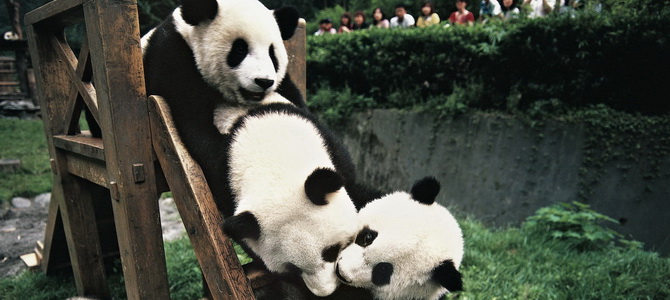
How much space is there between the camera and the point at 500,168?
4.98m

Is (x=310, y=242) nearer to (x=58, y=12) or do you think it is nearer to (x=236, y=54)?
(x=236, y=54)

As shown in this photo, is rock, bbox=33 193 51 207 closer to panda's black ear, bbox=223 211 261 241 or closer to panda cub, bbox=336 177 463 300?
panda's black ear, bbox=223 211 261 241

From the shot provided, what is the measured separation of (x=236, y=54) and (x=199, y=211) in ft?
2.25

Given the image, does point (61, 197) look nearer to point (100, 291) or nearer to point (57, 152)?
point (57, 152)

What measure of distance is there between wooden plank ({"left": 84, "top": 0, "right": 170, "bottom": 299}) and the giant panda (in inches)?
5.7

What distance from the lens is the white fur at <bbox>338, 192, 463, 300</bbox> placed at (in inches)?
57.6

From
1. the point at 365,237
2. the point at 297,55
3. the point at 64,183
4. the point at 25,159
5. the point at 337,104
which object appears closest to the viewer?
the point at 365,237

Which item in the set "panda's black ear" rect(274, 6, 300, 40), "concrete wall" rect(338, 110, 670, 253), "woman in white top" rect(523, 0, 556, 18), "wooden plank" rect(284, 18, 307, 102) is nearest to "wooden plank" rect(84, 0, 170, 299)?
"panda's black ear" rect(274, 6, 300, 40)

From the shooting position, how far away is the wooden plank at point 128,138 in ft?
5.73

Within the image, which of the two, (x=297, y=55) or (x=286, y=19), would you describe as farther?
(x=297, y=55)

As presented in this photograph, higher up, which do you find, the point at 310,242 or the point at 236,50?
the point at 236,50

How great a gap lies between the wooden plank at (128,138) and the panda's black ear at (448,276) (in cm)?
132

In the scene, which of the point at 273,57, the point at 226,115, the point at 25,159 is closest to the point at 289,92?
the point at 273,57

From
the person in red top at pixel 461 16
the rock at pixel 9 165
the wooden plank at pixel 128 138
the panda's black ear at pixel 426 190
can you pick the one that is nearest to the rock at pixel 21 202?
the rock at pixel 9 165
